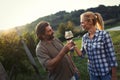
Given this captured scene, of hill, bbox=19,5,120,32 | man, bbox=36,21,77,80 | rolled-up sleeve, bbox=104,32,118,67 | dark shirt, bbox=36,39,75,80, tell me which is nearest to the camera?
man, bbox=36,21,77,80

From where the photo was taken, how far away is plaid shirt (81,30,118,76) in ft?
13.9

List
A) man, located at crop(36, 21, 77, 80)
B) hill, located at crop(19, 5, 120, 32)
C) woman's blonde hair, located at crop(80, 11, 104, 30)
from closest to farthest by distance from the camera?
man, located at crop(36, 21, 77, 80)
woman's blonde hair, located at crop(80, 11, 104, 30)
hill, located at crop(19, 5, 120, 32)

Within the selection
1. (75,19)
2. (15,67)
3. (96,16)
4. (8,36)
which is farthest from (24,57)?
(75,19)

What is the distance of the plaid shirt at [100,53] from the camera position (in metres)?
4.22

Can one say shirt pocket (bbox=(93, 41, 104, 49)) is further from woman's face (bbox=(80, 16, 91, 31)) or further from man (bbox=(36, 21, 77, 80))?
man (bbox=(36, 21, 77, 80))

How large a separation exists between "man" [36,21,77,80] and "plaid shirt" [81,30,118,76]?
1.24ft

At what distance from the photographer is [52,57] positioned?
4.15m

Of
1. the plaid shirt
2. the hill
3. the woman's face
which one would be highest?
the woman's face

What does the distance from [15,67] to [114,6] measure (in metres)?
48.7

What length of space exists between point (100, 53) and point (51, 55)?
778mm

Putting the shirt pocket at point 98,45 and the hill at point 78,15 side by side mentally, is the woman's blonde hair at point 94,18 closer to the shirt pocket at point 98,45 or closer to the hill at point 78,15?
the shirt pocket at point 98,45

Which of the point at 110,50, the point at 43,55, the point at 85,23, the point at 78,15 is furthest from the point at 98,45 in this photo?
the point at 78,15

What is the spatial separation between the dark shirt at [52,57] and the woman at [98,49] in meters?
0.38

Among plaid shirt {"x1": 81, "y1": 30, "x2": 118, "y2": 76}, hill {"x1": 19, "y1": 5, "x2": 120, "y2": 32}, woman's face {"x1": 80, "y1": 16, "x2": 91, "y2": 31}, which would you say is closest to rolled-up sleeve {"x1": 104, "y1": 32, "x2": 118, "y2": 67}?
plaid shirt {"x1": 81, "y1": 30, "x2": 118, "y2": 76}
